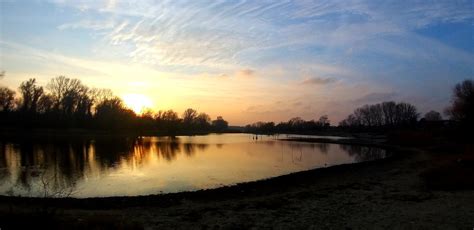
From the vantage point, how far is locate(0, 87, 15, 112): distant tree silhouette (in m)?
89.1

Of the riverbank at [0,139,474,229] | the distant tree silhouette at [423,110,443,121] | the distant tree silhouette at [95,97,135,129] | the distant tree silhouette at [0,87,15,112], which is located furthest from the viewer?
the distant tree silhouette at [423,110,443,121]

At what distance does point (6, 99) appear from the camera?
9181cm

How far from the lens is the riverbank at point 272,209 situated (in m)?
11.3

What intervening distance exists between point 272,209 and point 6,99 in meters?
97.7

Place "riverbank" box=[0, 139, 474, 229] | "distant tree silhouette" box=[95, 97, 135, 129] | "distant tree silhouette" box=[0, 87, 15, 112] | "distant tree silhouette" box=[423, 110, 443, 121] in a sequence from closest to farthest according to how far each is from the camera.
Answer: "riverbank" box=[0, 139, 474, 229]
"distant tree silhouette" box=[0, 87, 15, 112]
"distant tree silhouette" box=[95, 97, 135, 129]
"distant tree silhouette" box=[423, 110, 443, 121]

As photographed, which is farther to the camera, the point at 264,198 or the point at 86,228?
the point at 264,198

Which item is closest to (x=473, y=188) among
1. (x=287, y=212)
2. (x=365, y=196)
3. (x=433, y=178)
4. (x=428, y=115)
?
(x=433, y=178)

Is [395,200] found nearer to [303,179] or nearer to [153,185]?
[303,179]

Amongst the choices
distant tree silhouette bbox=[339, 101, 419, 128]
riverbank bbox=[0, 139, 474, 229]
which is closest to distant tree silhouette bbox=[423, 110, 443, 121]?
distant tree silhouette bbox=[339, 101, 419, 128]

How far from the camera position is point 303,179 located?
25359 millimetres

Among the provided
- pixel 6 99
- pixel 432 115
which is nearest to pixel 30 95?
pixel 6 99

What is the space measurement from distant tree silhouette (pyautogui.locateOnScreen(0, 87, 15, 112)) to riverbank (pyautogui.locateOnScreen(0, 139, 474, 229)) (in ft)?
283

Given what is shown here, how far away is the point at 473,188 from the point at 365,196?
5049 millimetres

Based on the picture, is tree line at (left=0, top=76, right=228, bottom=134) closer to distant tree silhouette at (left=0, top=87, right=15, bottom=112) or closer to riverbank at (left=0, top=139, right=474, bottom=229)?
distant tree silhouette at (left=0, top=87, right=15, bottom=112)
